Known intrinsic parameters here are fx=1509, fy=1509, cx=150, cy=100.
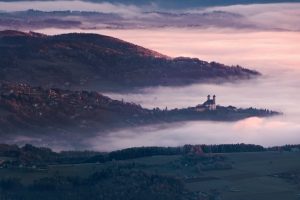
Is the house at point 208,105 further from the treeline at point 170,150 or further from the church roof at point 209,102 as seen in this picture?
the treeline at point 170,150

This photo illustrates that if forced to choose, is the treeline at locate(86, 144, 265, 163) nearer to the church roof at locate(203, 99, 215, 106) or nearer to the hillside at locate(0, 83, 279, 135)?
the hillside at locate(0, 83, 279, 135)

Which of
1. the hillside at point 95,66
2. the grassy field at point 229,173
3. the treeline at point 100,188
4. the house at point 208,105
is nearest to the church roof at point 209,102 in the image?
the house at point 208,105

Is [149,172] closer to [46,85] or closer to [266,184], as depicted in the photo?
[266,184]

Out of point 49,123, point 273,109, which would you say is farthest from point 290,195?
point 273,109

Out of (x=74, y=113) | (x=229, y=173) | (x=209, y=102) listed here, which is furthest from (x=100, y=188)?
(x=209, y=102)

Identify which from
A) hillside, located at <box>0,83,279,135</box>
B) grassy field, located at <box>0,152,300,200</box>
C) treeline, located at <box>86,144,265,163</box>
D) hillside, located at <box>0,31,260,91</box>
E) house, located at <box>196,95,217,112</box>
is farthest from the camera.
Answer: hillside, located at <box>0,31,260,91</box>

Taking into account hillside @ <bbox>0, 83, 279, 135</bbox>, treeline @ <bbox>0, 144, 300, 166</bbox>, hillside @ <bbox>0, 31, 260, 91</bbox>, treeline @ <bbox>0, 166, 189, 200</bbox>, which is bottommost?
treeline @ <bbox>0, 166, 189, 200</bbox>

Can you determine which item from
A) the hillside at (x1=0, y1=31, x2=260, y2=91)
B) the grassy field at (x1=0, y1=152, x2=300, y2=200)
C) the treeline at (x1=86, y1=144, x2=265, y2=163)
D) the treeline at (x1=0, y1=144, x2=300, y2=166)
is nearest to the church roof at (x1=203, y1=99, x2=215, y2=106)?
the hillside at (x1=0, y1=31, x2=260, y2=91)
